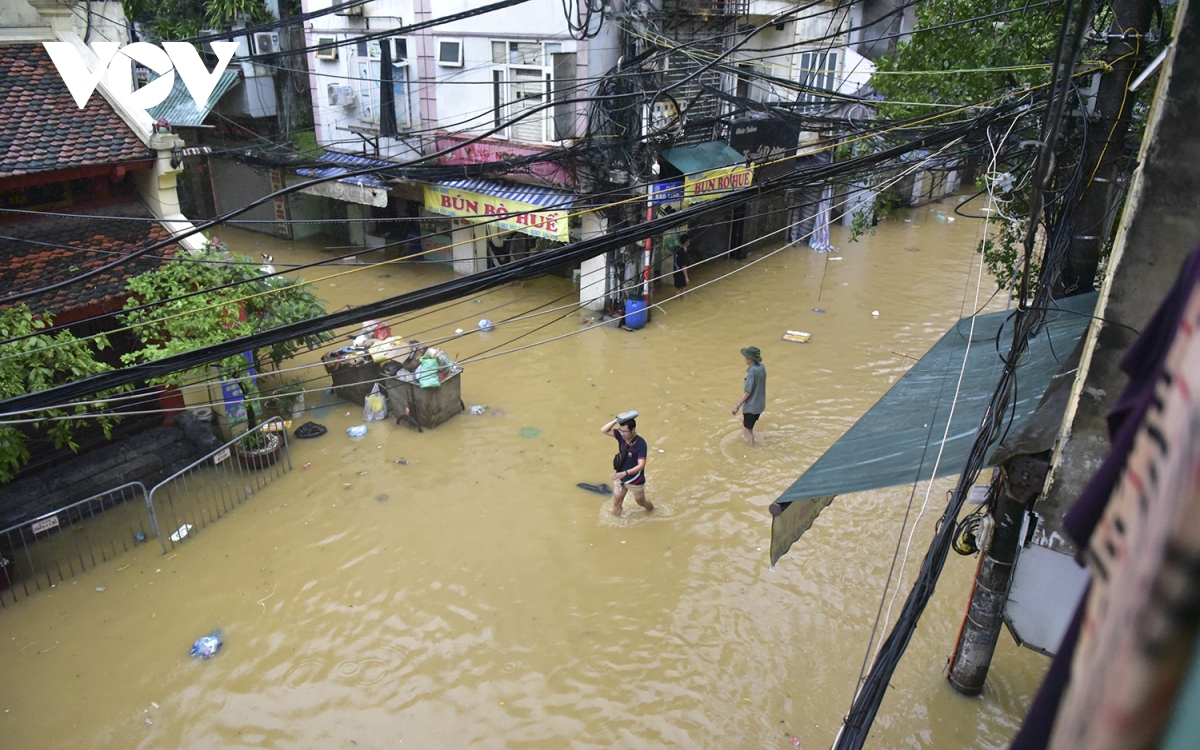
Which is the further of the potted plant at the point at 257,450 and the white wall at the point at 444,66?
the white wall at the point at 444,66

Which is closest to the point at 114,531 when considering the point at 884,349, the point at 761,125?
the point at 884,349

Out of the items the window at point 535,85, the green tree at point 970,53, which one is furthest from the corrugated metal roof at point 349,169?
the green tree at point 970,53

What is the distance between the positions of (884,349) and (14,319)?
13.3m

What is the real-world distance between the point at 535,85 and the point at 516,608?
10.7 m

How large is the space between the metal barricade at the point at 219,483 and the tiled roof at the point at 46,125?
4219 millimetres

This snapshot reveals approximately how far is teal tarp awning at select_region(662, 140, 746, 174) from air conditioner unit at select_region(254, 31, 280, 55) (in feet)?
36.1

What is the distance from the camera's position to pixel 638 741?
6816 mm

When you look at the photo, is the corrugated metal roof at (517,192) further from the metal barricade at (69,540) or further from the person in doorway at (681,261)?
the metal barricade at (69,540)

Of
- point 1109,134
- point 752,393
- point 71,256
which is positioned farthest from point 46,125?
point 1109,134

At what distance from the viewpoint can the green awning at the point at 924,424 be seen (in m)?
5.70

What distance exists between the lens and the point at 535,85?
15.3 m

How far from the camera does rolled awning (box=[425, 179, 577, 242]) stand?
49.5ft

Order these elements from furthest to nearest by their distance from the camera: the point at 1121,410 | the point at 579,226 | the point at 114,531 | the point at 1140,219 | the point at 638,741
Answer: the point at 579,226, the point at 114,531, the point at 638,741, the point at 1140,219, the point at 1121,410

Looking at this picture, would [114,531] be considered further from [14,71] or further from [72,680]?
[14,71]
